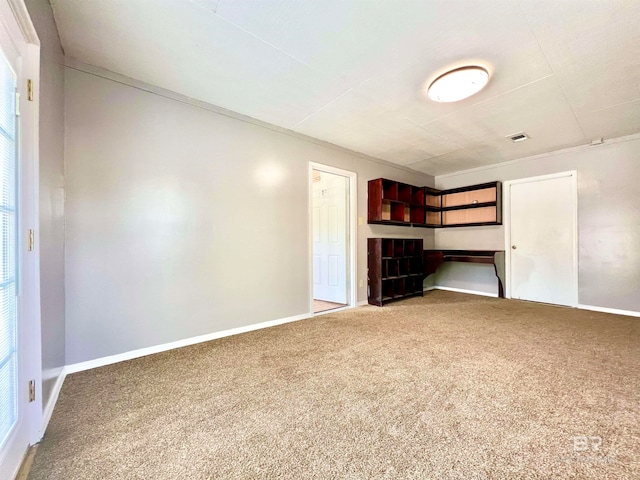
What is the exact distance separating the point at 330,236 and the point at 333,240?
10 cm

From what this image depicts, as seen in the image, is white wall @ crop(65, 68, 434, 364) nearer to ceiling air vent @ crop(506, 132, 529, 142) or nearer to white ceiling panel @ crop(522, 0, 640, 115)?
white ceiling panel @ crop(522, 0, 640, 115)

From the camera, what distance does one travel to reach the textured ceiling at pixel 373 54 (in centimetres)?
162

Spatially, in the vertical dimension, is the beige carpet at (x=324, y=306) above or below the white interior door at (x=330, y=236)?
below

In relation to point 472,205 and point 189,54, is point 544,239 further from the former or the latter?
point 189,54

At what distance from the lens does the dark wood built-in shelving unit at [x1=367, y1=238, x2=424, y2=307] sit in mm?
4117

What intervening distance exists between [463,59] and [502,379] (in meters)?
2.42

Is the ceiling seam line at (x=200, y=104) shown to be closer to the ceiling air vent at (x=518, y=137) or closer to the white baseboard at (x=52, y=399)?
the ceiling air vent at (x=518, y=137)

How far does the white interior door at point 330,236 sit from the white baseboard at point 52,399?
319cm

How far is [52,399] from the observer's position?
1587 millimetres

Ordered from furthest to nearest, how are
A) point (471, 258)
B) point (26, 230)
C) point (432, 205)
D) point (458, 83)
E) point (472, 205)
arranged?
point (432, 205), point (472, 205), point (471, 258), point (458, 83), point (26, 230)

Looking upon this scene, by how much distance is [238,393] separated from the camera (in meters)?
1.71

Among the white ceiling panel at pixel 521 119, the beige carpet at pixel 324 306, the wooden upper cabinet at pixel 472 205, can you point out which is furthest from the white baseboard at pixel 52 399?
the wooden upper cabinet at pixel 472 205

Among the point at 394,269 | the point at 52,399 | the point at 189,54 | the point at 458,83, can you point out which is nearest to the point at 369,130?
the point at 458,83

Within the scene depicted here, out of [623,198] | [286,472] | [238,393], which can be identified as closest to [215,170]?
[238,393]
